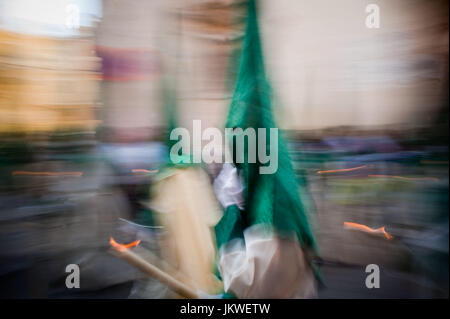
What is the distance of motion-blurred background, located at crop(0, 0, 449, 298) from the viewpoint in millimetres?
1634

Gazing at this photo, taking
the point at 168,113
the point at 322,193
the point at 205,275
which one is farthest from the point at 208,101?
the point at 205,275

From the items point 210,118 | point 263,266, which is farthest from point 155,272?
point 210,118

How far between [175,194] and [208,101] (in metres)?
0.57

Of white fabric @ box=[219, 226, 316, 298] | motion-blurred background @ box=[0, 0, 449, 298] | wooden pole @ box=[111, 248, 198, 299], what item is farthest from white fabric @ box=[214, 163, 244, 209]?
wooden pole @ box=[111, 248, 198, 299]

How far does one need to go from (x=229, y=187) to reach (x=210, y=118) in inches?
16.3

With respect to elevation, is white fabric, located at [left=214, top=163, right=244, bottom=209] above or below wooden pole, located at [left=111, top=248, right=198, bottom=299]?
above

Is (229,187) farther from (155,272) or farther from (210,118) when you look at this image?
(155,272)

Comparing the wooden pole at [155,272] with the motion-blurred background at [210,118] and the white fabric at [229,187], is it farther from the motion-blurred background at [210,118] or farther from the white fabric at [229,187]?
the white fabric at [229,187]

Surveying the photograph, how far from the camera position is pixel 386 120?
165 cm

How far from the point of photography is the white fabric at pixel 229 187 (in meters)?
1.67

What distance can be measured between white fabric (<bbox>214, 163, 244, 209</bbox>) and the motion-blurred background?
0.30 metres

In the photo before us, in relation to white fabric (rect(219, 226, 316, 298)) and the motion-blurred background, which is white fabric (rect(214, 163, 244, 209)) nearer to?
white fabric (rect(219, 226, 316, 298))

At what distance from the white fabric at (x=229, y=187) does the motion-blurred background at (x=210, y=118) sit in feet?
0.98
